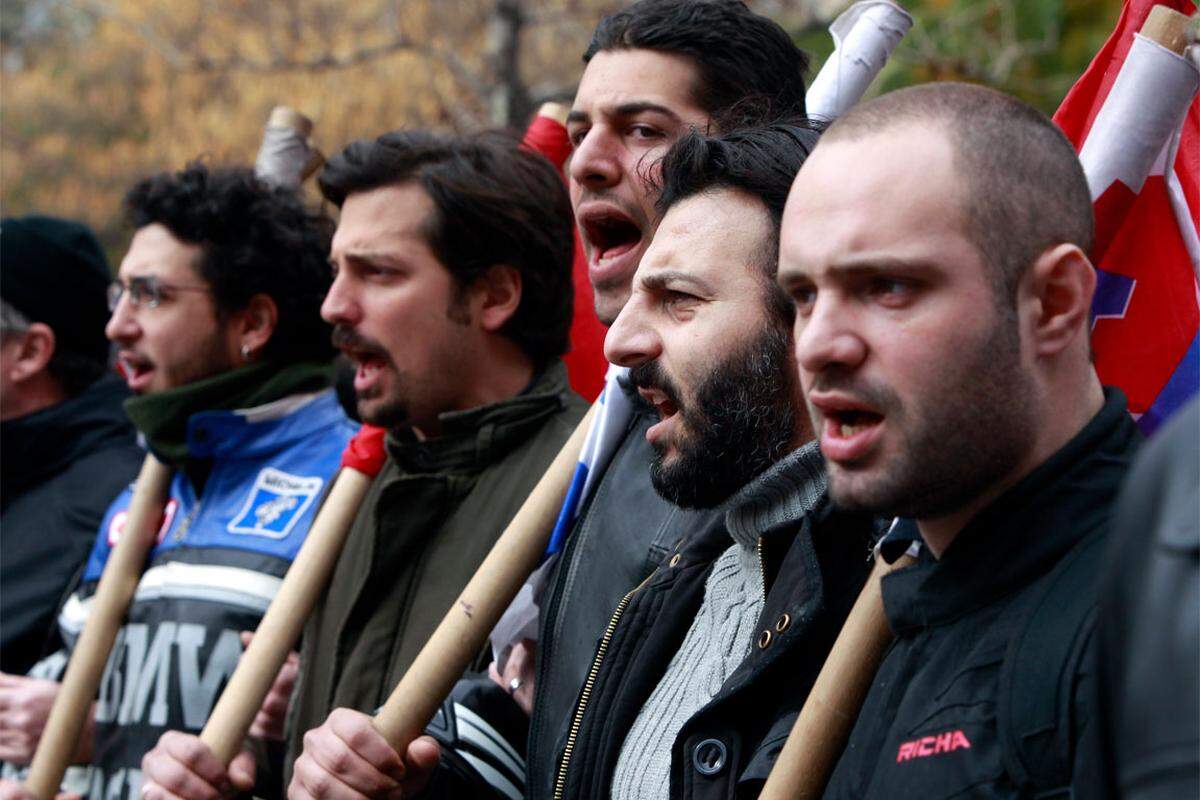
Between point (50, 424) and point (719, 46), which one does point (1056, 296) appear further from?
point (50, 424)

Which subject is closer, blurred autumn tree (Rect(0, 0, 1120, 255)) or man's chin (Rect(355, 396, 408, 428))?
man's chin (Rect(355, 396, 408, 428))

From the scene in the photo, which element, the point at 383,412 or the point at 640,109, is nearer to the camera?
the point at 640,109

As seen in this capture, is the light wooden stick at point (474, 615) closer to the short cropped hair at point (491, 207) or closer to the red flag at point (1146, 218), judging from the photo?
the short cropped hair at point (491, 207)

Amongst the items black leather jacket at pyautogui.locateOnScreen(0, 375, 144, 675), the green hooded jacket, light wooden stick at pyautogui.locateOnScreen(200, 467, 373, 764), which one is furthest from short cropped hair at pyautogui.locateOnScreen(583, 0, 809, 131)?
black leather jacket at pyautogui.locateOnScreen(0, 375, 144, 675)

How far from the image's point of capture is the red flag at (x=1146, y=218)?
8.21 feet

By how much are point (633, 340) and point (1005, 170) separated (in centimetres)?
91

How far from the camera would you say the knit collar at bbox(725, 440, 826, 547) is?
2463 mm

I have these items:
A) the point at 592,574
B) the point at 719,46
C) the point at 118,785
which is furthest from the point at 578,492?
the point at 118,785

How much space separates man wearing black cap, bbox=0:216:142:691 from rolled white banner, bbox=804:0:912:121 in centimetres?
281

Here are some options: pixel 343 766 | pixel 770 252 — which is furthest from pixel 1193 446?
pixel 343 766

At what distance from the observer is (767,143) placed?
2744mm

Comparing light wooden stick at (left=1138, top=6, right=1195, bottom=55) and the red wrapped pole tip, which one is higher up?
light wooden stick at (left=1138, top=6, right=1195, bottom=55)

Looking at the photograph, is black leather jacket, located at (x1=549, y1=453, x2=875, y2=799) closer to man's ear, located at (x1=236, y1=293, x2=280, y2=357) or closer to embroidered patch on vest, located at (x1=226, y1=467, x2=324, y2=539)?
embroidered patch on vest, located at (x1=226, y1=467, x2=324, y2=539)

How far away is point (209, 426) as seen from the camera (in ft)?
14.3
